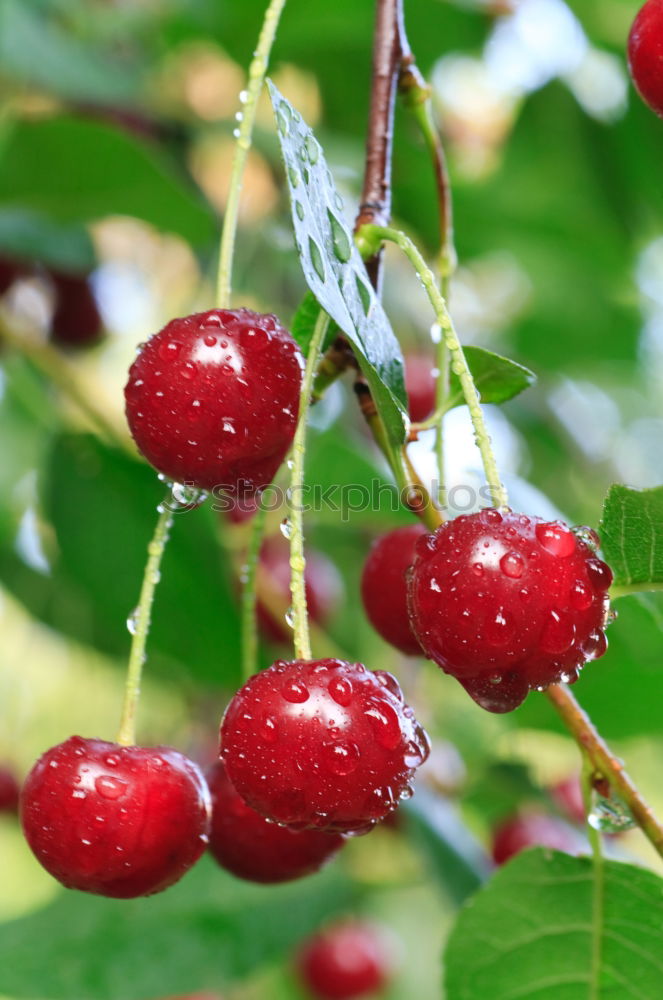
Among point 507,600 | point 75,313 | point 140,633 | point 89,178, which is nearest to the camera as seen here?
point 507,600

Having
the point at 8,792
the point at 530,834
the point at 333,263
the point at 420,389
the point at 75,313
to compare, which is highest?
the point at 333,263

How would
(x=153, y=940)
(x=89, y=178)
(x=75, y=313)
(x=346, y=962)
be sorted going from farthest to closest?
1. (x=346, y=962)
2. (x=75, y=313)
3. (x=89, y=178)
4. (x=153, y=940)

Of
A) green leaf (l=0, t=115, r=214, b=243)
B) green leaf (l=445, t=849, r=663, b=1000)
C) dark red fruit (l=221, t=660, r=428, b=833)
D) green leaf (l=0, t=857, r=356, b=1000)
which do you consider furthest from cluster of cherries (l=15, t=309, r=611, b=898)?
green leaf (l=0, t=115, r=214, b=243)

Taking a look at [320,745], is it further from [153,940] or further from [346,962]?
[346,962]

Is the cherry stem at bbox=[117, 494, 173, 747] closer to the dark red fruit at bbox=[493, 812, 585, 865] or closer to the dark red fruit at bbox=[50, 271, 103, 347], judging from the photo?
the dark red fruit at bbox=[493, 812, 585, 865]

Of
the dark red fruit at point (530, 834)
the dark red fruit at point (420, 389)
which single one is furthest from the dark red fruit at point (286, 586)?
the dark red fruit at point (530, 834)

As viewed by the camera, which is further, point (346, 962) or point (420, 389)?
point (346, 962)

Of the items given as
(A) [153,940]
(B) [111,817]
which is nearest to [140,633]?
(B) [111,817]
